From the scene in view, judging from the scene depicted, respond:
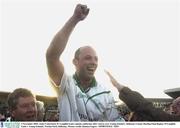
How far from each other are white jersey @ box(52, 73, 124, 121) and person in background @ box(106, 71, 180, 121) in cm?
11

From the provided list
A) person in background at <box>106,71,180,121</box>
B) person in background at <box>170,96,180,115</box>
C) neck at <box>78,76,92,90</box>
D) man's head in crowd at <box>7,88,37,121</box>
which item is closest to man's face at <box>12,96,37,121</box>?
man's head in crowd at <box>7,88,37,121</box>

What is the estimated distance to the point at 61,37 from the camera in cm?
186

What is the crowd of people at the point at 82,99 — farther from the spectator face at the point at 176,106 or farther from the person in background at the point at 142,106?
the spectator face at the point at 176,106

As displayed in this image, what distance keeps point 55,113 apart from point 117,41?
663 millimetres

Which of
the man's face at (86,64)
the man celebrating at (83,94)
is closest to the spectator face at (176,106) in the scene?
the man celebrating at (83,94)

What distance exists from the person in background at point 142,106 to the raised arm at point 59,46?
0.38 m

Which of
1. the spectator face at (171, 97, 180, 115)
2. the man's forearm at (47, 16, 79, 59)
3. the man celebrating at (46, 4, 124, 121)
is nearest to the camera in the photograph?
the man's forearm at (47, 16, 79, 59)

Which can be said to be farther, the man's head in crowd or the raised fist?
the man's head in crowd

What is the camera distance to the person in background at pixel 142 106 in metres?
2.05

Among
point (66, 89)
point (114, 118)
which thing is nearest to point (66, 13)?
point (66, 89)

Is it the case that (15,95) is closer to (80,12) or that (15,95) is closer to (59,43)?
(59,43)

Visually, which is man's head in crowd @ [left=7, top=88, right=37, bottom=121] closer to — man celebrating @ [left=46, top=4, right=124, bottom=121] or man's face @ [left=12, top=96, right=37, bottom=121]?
man's face @ [left=12, top=96, right=37, bottom=121]

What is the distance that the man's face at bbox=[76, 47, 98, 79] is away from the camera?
6.64 ft

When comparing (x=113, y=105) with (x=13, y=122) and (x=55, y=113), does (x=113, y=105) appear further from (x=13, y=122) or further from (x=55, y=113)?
(x=13, y=122)
